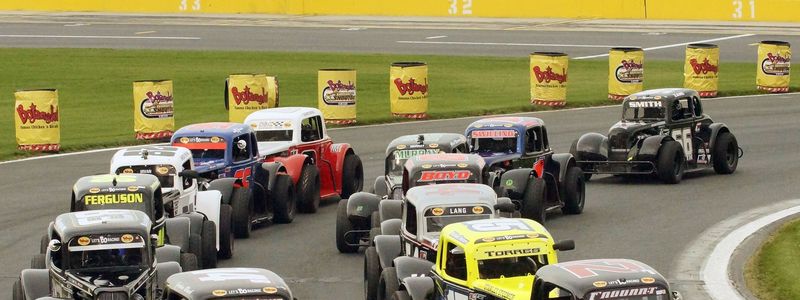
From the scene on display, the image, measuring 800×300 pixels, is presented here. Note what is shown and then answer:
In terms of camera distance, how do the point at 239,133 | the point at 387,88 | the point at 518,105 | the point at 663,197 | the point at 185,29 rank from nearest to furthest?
the point at 239,133
the point at 663,197
the point at 518,105
the point at 387,88
the point at 185,29

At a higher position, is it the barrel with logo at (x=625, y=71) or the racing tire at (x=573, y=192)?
the barrel with logo at (x=625, y=71)

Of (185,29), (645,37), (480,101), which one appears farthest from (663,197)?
(185,29)

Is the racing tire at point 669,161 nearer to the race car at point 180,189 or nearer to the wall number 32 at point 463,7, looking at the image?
the race car at point 180,189

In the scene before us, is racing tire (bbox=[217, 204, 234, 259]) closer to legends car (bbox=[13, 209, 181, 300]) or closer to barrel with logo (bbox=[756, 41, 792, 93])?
legends car (bbox=[13, 209, 181, 300])

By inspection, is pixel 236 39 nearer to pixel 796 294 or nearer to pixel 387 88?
pixel 387 88

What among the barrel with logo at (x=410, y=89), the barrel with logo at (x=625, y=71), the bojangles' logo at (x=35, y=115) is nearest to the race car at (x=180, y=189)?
Answer: the bojangles' logo at (x=35, y=115)

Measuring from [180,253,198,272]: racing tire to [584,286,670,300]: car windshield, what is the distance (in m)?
7.56

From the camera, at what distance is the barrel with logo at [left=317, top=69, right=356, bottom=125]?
41.7 m

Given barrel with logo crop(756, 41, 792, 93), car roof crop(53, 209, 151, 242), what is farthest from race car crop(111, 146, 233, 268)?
barrel with logo crop(756, 41, 792, 93)

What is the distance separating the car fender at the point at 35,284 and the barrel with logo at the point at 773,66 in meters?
31.9

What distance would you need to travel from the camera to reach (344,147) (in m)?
30.9

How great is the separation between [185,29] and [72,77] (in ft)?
52.6

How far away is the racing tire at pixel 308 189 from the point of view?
94.4 ft

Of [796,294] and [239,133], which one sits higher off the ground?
[239,133]
